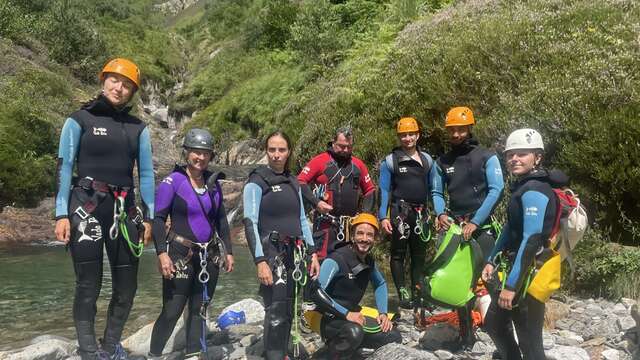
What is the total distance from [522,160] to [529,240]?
28.0 inches

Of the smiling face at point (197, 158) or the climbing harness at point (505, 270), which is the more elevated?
the smiling face at point (197, 158)

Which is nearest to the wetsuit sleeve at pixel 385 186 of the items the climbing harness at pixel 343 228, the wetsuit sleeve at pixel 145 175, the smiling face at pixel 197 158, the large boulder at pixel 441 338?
the climbing harness at pixel 343 228

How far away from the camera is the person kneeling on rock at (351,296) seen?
17.8 feet

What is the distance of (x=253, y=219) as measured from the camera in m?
5.23

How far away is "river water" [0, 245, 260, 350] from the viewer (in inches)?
326

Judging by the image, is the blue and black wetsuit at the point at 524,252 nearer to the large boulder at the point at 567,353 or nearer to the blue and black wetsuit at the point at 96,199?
the large boulder at the point at 567,353

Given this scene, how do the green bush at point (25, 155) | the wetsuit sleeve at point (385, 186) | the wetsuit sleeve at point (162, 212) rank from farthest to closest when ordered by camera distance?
1. the green bush at point (25, 155)
2. the wetsuit sleeve at point (385, 186)
3. the wetsuit sleeve at point (162, 212)

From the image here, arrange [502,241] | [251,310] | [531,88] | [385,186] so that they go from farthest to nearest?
[531,88]
[251,310]
[385,186]
[502,241]

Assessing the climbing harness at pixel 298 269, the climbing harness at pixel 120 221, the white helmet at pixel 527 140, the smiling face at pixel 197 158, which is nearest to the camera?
the white helmet at pixel 527 140

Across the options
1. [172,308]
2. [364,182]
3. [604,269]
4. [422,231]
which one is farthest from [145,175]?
[604,269]

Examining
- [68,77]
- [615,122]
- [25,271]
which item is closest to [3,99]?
[25,271]

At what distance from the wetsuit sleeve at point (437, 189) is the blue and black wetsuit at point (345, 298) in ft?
4.45

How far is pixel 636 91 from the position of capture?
307 inches

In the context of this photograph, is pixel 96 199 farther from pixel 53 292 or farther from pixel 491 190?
pixel 53 292
